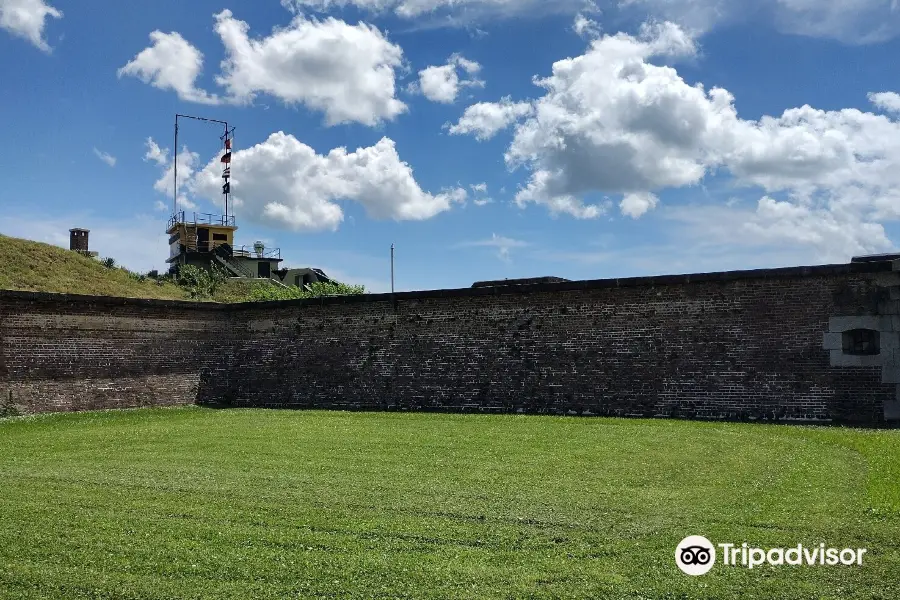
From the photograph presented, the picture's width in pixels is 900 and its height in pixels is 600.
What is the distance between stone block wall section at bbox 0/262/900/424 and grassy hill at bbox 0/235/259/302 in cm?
1964

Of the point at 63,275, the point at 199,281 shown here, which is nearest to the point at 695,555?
the point at 63,275

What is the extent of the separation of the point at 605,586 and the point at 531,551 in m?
0.74

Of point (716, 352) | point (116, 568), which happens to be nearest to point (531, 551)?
point (116, 568)

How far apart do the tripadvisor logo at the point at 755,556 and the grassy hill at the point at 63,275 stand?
34.5m

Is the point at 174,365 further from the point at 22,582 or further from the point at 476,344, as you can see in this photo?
the point at 22,582

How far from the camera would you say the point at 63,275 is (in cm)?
3784

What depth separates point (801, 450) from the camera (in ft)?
29.2

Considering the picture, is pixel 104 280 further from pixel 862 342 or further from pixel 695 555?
pixel 695 555

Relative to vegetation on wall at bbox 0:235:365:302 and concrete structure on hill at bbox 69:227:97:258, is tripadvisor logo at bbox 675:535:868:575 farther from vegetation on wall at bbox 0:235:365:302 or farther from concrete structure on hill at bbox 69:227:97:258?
concrete structure on hill at bbox 69:227:97:258

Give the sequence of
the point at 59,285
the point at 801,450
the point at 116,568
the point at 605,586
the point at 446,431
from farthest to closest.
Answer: the point at 59,285 → the point at 446,431 → the point at 801,450 → the point at 116,568 → the point at 605,586

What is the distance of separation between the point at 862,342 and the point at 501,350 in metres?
6.50

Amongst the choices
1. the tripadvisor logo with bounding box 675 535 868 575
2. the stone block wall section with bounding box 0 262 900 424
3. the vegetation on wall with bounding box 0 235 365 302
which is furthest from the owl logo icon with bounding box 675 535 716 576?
the vegetation on wall with bounding box 0 235 365 302

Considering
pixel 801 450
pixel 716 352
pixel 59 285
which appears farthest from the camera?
pixel 59 285

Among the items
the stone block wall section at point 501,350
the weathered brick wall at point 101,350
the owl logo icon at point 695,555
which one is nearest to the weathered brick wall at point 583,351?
the stone block wall section at point 501,350
